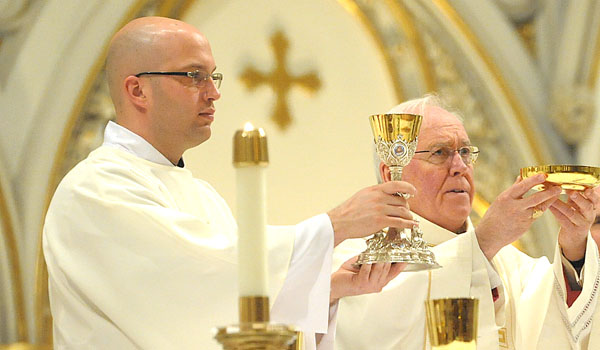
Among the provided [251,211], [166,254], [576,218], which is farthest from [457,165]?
[251,211]

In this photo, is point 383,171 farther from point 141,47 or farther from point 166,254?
point 166,254

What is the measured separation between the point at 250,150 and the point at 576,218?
2152mm

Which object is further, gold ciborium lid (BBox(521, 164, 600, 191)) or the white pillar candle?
gold ciborium lid (BBox(521, 164, 600, 191))

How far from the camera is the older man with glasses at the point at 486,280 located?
3.79 m

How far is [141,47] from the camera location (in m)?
3.83

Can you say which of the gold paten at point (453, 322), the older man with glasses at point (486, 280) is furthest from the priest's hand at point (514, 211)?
the gold paten at point (453, 322)

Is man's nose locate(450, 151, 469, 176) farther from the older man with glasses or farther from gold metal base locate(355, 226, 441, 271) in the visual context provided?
gold metal base locate(355, 226, 441, 271)

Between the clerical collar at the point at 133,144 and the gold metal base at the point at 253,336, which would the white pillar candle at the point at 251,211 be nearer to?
the gold metal base at the point at 253,336

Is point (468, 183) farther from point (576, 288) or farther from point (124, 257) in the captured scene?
point (124, 257)

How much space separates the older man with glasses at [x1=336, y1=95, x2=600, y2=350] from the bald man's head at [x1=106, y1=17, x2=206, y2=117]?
112 cm

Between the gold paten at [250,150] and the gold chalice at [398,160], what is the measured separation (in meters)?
1.28

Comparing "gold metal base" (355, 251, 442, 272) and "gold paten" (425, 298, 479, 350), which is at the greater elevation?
"gold metal base" (355, 251, 442, 272)

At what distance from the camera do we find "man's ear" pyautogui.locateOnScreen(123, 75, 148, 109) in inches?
149

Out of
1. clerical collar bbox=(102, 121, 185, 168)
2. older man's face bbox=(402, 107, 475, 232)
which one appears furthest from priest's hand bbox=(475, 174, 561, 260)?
clerical collar bbox=(102, 121, 185, 168)
